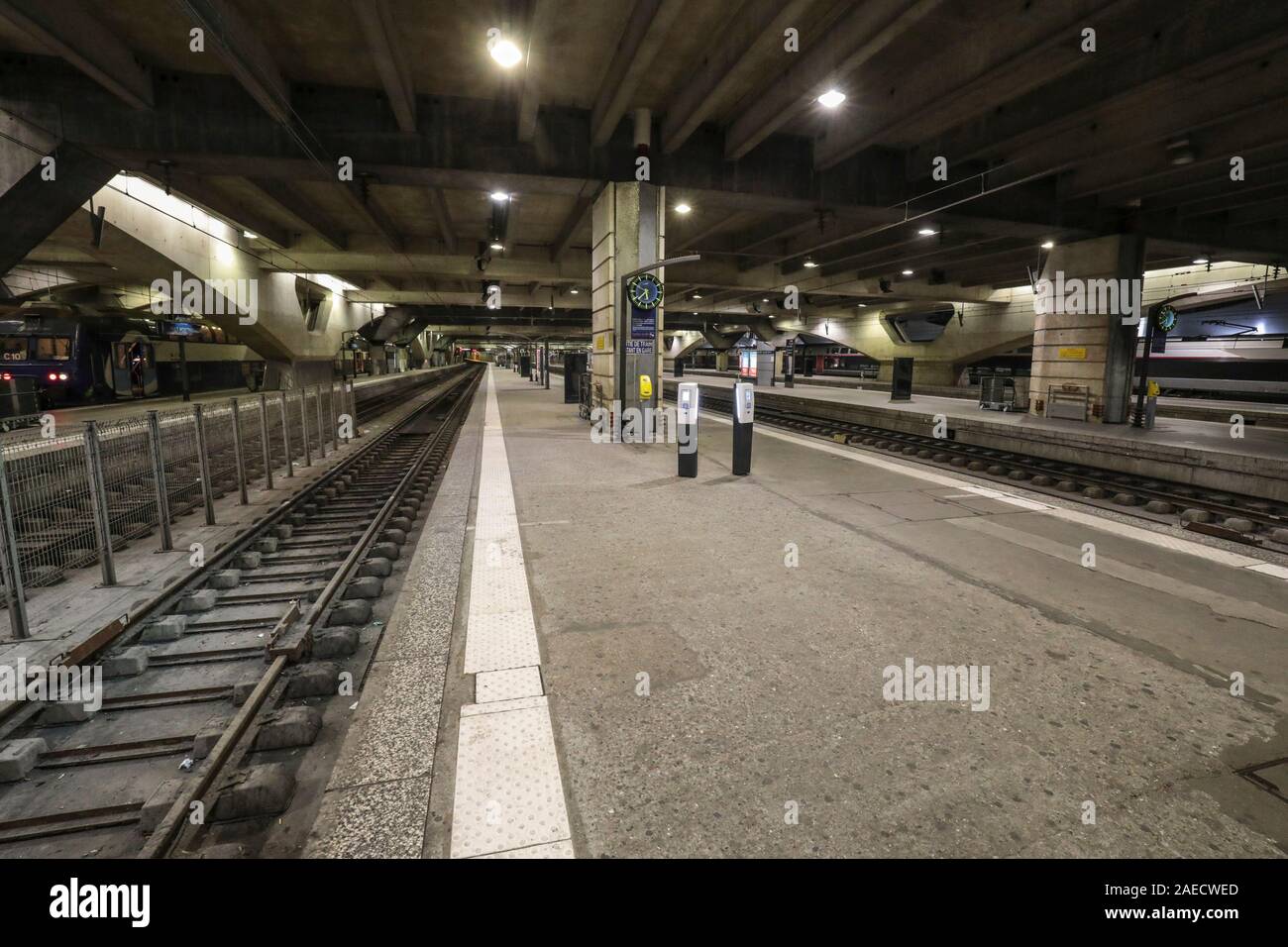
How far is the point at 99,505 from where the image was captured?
4.71 meters

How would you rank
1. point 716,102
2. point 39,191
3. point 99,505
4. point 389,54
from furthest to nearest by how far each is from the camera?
1. point 716,102
2. point 39,191
3. point 389,54
4. point 99,505

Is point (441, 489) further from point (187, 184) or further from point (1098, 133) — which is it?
point (1098, 133)

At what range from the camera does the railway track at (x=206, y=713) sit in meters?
2.32

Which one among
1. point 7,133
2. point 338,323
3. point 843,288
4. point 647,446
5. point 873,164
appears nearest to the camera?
point 7,133

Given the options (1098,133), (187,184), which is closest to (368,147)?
(187,184)

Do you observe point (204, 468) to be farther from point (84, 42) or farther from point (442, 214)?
point (442, 214)

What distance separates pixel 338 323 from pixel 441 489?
32.9 m

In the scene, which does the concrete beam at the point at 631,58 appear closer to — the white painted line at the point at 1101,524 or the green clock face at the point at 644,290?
the green clock face at the point at 644,290

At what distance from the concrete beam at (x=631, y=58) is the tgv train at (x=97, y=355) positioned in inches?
679

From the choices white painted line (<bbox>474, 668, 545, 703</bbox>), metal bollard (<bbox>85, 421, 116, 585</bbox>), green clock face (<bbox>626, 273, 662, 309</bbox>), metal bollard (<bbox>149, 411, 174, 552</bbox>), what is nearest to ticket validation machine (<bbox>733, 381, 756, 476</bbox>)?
green clock face (<bbox>626, 273, 662, 309</bbox>)

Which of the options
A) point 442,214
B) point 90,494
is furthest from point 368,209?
point 90,494

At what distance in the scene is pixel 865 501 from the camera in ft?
25.9

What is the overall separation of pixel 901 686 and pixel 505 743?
219cm

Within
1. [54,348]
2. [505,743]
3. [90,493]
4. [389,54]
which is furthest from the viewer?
[54,348]
